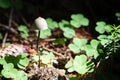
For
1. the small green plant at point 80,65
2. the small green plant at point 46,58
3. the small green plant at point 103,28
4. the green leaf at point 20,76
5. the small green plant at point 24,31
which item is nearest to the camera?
the green leaf at point 20,76

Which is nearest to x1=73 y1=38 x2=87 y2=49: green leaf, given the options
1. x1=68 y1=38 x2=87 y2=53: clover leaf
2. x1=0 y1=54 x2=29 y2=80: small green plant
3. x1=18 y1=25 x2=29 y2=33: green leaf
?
x1=68 y1=38 x2=87 y2=53: clover leaf

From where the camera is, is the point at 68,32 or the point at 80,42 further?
the point at 68,32

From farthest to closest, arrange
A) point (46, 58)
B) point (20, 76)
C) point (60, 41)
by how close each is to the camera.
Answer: point (60, 41)
point (46, 58)
point (20, 76)

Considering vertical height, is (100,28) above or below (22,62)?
above

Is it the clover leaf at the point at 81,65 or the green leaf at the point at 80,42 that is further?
the green leaf at the point at 80,42

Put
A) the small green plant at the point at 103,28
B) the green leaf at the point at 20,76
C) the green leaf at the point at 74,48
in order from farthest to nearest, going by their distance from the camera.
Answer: the small green plant at the point at 103,28 → the green leaf at the point at 74,48 → the green leaf at the point at 20,76

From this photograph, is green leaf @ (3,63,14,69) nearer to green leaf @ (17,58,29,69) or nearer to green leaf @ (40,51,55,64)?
green leaf @ (17,58,29,69)

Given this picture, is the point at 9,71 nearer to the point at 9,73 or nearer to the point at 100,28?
the point at 9,73

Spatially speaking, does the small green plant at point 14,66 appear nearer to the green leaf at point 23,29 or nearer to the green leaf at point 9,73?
the green leaf at point 9,73

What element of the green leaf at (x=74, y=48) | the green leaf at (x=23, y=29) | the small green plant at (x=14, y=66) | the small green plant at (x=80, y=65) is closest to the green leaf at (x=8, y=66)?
the small green plant at (x=14, y=66)

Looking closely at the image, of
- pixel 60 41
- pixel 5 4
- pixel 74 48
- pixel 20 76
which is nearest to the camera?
pixel 20 76

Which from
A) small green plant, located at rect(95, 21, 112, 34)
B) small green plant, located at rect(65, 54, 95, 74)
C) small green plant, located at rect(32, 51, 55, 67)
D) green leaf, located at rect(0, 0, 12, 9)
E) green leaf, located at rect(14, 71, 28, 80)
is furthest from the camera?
green leaf, located at rect(0, 0, 12, 9)

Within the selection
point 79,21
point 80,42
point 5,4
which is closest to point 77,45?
point 80,42
